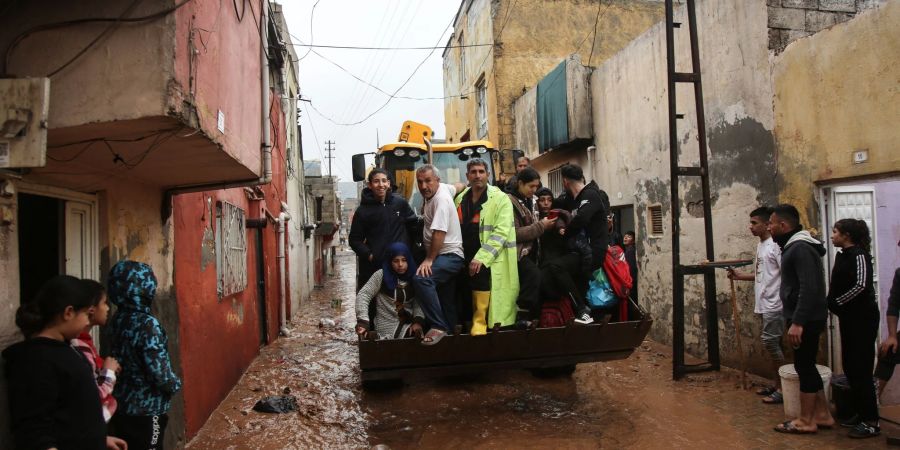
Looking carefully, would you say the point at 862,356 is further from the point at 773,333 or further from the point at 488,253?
the point at 488,253

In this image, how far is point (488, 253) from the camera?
503 centimetres

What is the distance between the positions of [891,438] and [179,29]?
5745mm

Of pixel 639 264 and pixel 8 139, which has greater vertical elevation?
pixel 8 139

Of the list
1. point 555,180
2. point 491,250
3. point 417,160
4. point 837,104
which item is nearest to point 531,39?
point 555,180

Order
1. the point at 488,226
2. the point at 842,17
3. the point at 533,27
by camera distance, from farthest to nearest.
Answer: the point at 533,27 → the point at 842,17 → the point at 488,226

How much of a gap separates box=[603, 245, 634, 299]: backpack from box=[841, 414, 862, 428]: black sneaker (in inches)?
83.7

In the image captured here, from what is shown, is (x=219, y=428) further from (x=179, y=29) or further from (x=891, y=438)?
(x=891, y=438)

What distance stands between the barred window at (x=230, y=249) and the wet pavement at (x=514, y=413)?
4.13ft

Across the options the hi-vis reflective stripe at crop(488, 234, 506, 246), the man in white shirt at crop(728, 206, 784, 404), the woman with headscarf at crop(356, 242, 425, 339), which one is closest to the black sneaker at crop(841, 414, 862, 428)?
the man in white shirt at crop(728, 206, 784, 404)

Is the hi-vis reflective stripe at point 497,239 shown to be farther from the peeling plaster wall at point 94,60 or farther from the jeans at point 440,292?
the peeling plaster wall at point 94,60

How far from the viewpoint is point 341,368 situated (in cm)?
836

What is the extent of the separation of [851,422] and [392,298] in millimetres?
4094

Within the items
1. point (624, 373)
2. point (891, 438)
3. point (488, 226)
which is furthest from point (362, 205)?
point (891, 438)

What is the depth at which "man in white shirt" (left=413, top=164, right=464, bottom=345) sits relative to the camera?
4.86 m
